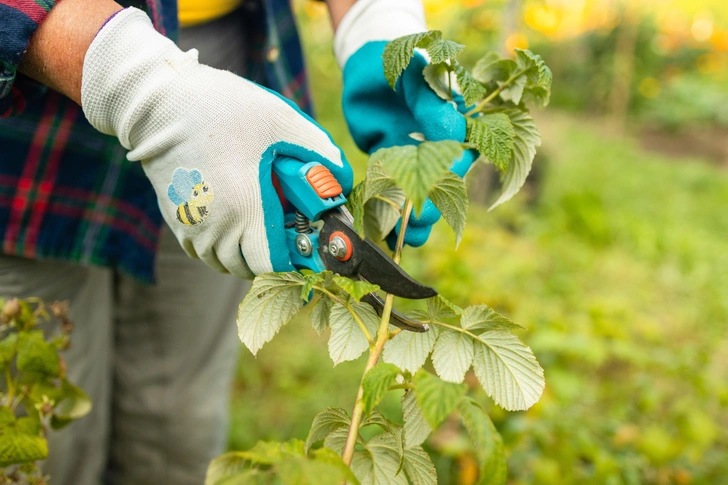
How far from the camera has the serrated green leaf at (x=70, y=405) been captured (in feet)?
3.19


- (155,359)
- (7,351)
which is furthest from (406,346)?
(155,359)

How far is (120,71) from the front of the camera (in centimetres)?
81

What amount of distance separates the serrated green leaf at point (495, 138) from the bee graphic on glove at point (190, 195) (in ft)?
1.29

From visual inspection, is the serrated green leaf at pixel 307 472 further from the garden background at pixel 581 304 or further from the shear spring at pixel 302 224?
the garden background at pixel 581 304

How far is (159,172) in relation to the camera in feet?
2.95

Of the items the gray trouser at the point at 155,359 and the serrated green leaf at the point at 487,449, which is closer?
the serrated green leaf at the point at 487,449

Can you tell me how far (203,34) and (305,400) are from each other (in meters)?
1.30

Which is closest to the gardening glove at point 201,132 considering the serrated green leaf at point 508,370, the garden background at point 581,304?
the serrated green leaf at point 508,370

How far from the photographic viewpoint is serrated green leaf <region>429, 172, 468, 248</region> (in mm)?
749

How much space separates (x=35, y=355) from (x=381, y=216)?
1.84 ft

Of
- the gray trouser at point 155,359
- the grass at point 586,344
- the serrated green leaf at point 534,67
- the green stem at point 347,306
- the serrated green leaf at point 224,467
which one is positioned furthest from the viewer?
the grass at point 586,344

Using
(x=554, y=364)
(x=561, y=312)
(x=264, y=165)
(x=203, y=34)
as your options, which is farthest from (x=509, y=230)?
(x=264, y=165)

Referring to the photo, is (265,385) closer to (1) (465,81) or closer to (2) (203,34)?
(2) (203,34)

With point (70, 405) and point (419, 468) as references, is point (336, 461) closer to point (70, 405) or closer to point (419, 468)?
point (419, 468)
